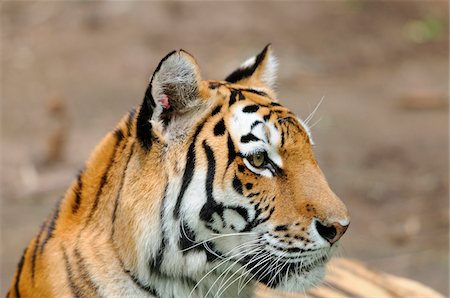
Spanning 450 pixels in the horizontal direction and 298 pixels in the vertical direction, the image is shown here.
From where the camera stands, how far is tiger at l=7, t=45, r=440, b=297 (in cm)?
228

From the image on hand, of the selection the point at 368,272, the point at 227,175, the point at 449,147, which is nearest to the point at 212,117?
the point at 227,175

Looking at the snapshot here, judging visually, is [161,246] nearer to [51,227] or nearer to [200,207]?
[200,207]

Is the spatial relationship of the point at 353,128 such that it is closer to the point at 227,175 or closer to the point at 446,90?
the point at 446,90

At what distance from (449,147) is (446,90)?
1217mm

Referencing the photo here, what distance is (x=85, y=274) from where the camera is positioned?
2359 mm

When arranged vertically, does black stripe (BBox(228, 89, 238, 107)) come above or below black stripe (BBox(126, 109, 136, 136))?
below

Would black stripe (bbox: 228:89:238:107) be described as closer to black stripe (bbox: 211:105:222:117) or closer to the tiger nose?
black stripe (bbox: 211:105:222:117)

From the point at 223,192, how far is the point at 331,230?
299 millimetres

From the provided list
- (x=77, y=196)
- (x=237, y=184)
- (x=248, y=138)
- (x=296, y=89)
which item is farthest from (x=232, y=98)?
(x=296, y=89)

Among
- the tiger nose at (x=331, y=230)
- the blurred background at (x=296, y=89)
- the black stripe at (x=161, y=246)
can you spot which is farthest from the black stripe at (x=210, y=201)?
the blurred background at (x=296, y=89)

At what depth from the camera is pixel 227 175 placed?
2303 mm

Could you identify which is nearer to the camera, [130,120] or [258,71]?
[130,120]

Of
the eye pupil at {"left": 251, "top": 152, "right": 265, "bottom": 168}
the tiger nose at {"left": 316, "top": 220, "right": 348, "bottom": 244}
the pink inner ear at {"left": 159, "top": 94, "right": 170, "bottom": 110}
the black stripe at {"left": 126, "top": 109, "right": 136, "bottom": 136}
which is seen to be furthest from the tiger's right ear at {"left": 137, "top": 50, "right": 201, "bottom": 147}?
the tiger nose at {"left": 316, "top": 220, "right": 348, "bottom": 244}

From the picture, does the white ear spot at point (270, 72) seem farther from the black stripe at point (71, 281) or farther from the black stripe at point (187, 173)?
the black stripe at point (71, 281)
